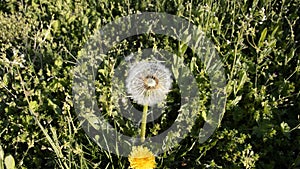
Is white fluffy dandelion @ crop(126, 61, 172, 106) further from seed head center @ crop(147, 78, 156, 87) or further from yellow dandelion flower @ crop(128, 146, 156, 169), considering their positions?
yellow dandelion flower @ crop(128, 146, 156, 169)

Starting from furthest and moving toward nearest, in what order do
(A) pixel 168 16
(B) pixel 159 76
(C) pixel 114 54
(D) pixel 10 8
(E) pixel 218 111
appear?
(D) pixel 10 8, (A) pixel 168 16, (C) pixel 114 54, (E) pixel 218 111, (B) pixel 159 76

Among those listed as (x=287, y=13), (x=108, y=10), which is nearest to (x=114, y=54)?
(x=108, y=10)

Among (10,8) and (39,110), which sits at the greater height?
(10,8)

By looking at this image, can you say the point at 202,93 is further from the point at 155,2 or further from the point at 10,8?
the point at 10,8

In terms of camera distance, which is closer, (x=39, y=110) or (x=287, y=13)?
(x=39, y=110)

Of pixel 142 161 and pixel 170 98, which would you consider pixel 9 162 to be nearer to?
pixel 142 161

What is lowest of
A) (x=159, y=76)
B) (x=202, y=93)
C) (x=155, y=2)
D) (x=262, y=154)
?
(x=262, y=154)

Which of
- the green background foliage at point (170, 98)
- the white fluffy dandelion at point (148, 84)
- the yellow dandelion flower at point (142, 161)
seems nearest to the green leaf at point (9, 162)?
the green background foliage at point (170, 98)
